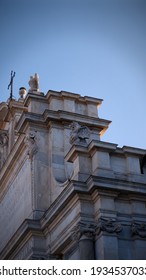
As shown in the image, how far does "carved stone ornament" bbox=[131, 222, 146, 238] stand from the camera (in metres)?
20.2

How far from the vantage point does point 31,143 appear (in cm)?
2467

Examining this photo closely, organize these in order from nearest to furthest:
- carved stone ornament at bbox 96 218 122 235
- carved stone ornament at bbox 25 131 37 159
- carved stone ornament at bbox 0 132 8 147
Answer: carved stone ornament at bbox 96 218 122 235 → carved stone ornament at bbox 25 131 37 159 → carved stone ornament at bbox 0 132 8 147

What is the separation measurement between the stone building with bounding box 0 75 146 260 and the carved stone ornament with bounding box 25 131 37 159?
0.12 ft

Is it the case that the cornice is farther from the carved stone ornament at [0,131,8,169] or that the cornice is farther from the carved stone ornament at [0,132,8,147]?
the carved stone ornament at [0,132,8,147]

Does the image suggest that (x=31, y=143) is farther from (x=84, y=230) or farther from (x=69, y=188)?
(x=84, y=230)

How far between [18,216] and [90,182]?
6257 mm

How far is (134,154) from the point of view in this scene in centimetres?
2191

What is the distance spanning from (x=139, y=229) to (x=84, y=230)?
1.78 meters

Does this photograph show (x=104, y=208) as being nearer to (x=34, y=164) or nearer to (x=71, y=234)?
(x=71, y=234)

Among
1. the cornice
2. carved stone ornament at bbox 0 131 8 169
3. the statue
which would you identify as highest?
the statue

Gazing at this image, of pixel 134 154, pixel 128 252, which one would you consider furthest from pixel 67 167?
pixel 128 252

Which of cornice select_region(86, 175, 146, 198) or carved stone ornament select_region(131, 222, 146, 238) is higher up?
cornice select_region(86, 175, 146, 198)

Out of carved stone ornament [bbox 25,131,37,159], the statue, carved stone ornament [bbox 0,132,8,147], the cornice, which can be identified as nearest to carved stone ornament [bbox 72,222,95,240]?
the cornice
